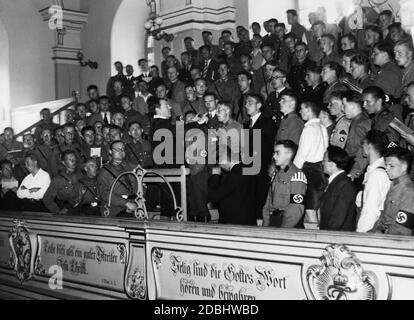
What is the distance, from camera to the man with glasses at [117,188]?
7.13 meters

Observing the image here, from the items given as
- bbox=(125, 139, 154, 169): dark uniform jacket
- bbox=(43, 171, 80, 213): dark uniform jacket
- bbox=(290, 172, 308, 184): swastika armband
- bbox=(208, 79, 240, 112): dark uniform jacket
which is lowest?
bbox=(43, 171, 80, 213): dark uniform jacket

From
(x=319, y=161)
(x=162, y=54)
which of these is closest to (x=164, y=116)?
(x=319, y=161)

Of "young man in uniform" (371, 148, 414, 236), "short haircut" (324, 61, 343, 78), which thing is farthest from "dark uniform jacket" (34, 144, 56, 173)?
"young man in uniform" (371, 148, 414, 236)

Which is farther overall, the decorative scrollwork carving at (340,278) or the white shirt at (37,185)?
the white shirt at (37,185)

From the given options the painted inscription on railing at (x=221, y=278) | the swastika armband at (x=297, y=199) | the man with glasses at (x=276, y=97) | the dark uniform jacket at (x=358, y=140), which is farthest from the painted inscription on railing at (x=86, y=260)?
the man with glasses at (x=276, y=97)

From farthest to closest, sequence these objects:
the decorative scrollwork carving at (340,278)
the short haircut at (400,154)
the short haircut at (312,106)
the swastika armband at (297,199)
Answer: the short haircut at (312,106), the swastika armband at (297,199), the short haircut at (400,154), the decorative scrollwork carving at (340,278)

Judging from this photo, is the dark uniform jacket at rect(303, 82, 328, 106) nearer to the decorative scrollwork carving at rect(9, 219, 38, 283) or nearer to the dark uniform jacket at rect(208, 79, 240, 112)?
the dark uniform jacket at rect(208, 79, 240, 112)

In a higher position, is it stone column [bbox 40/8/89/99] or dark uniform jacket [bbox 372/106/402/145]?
stone column [bbox 40/8/89/99]

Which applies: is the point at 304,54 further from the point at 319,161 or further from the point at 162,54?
the point at 162,54

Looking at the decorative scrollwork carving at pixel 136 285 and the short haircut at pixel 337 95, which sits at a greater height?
the short haircut at pixel 337 95

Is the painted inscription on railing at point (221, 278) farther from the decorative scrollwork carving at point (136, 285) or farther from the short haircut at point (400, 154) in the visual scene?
the short haircut at point (400, 154)

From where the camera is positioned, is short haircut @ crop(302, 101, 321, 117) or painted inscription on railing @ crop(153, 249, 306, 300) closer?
painted inscription on railing @ crop(153, 249, 306, 300)

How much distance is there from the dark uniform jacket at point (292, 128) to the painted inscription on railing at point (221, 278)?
6.01ft

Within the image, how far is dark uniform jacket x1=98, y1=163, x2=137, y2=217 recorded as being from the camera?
7.18 m
